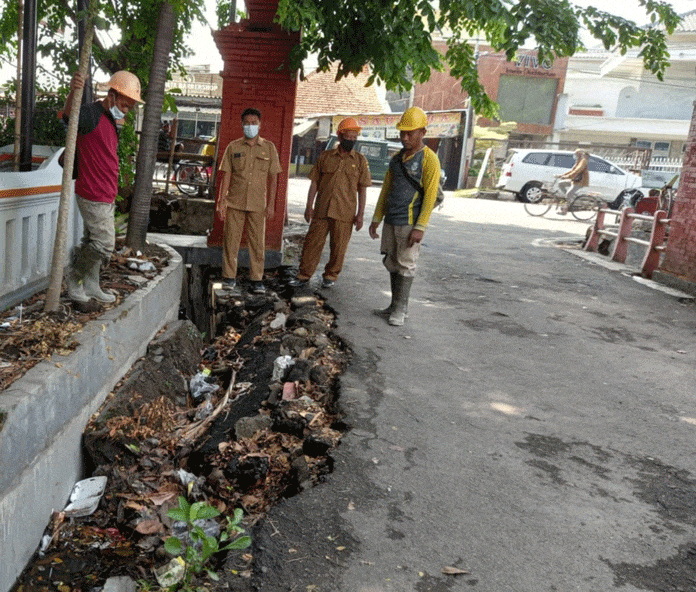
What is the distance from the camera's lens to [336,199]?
305 inches

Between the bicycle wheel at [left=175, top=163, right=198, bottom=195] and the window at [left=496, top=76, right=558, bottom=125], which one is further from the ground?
the window at [left=496, top=76, right=558, bottom=125]

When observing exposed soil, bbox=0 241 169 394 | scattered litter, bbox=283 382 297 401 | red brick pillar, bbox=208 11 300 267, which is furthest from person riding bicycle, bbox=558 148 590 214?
scattered litter, bbox=283 382 297 401

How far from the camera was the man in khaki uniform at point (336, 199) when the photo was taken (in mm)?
7680

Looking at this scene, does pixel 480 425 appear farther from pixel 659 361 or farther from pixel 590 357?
pixel 659 361

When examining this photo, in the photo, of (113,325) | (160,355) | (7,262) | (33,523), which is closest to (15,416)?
(33,523)

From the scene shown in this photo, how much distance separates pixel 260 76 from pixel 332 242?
2.28 meters

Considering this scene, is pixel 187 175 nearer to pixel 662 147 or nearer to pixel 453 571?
pixel 453 571

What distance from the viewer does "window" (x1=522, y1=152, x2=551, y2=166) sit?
970 inches

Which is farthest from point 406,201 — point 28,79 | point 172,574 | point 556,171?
point 556,171

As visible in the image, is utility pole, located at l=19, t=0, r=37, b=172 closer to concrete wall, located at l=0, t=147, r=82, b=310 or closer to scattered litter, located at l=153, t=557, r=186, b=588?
concrete wall, located at l=0, t=147, r=82, b=310

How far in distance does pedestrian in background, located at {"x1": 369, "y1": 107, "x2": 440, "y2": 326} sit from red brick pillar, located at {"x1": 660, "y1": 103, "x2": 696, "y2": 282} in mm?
4994

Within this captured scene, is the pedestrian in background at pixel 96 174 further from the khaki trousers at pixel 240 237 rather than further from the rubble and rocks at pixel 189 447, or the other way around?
the khaki trousers at pixel 240 237

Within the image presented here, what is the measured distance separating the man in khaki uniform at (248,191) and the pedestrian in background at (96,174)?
7.75ft

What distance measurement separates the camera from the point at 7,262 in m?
5.00
